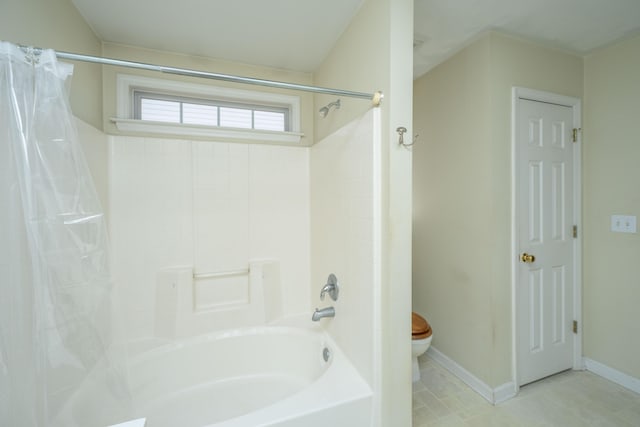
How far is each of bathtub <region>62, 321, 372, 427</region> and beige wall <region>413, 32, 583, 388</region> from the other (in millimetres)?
1049

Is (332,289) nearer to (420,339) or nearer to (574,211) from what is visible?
(420,339)

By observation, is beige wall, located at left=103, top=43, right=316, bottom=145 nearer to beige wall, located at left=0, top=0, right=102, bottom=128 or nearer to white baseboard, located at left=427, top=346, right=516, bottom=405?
beige wall, located at left=0, top=0, right=102, bottom=128

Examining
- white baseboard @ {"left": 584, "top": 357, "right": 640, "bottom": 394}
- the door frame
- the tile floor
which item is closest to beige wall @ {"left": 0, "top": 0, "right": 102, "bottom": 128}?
the door frame

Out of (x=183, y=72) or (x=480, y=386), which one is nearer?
(x=183, y=72)

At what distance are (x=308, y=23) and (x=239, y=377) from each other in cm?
232

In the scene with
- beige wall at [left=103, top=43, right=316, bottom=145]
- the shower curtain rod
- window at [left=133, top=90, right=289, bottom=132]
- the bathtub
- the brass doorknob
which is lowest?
the bathtub

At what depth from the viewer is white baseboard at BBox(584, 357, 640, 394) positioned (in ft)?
5.70

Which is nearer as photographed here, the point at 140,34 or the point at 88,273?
the point at 88,273

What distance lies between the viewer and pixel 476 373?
1805 millimetres

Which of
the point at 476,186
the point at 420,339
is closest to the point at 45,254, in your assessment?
the point at 420,339

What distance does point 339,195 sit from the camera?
1580mm

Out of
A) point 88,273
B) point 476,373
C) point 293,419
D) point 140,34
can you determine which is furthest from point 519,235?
point 140,34

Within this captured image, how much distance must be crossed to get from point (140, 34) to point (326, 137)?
4.31 ft

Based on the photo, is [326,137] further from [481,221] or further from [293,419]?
[293,419]
